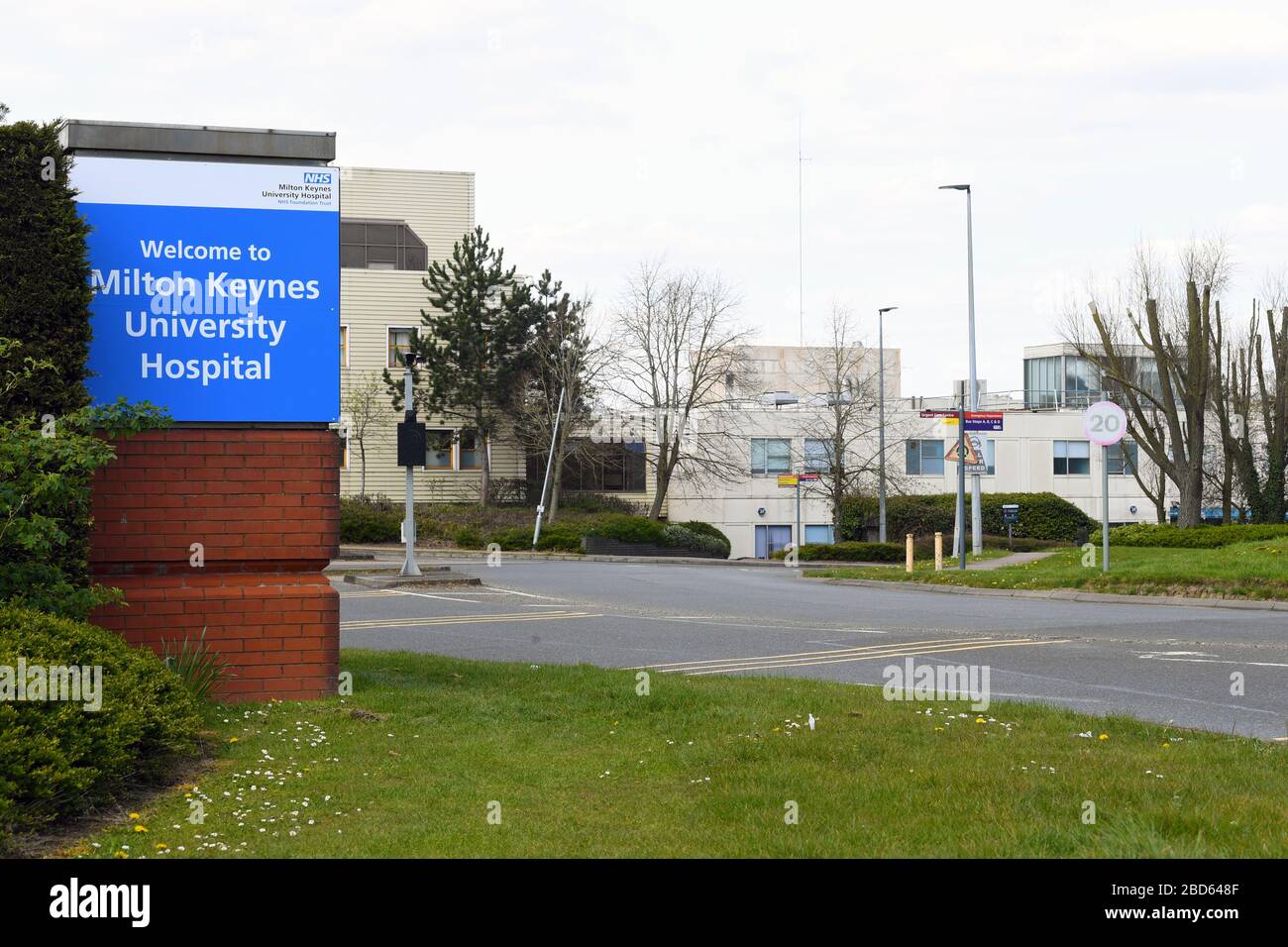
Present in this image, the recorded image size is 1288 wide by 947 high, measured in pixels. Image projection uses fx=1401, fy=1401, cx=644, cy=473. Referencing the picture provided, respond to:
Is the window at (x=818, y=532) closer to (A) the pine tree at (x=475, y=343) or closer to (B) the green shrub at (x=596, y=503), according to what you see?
(B) the green shrub at (x=596, y=503)

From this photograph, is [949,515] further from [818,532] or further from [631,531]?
[631,531]

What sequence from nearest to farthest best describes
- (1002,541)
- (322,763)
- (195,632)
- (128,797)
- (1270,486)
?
(128,797) → (322,763) → (195,632) → (1270,486) → (1002,541)

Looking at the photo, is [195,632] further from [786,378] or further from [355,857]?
[786,378]

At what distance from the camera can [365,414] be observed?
185 feet

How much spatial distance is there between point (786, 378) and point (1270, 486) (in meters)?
39.4

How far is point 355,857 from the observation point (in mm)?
5613

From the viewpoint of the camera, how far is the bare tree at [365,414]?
2228 inches

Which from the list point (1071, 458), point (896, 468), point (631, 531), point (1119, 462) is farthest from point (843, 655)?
point (1119, 462)

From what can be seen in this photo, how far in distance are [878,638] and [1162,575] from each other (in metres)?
9.76

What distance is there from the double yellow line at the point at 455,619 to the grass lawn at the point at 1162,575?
32.6 feet

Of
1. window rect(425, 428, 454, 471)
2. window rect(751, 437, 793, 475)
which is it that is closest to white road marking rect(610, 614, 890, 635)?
window rect(425, 428, 454, 471)

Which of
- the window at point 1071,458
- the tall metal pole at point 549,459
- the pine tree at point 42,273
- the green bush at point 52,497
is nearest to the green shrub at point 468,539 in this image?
the tall metal pole at point 549,459

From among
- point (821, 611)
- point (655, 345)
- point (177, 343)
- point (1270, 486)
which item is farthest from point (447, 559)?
point (177, 343)

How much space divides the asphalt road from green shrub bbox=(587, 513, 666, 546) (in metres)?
20.8
